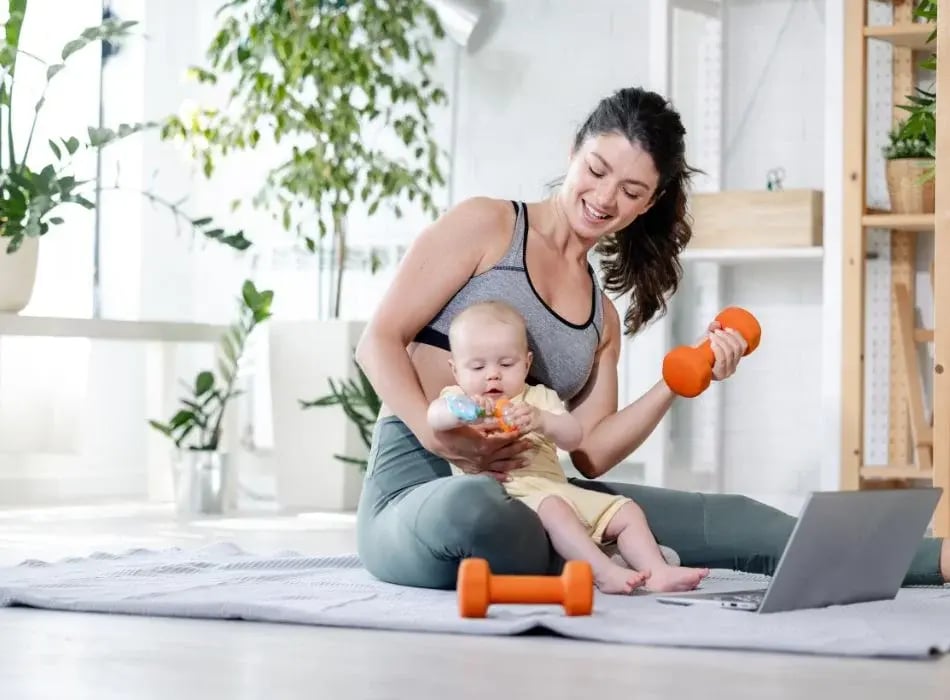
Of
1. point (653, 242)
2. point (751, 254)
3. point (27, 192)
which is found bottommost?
point (653, 242)

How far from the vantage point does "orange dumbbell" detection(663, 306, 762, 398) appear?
2344 millimetres

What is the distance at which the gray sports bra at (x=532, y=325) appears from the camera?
8.19 feet

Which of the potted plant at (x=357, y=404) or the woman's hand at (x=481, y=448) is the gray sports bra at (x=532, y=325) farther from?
the potted plant at (x=357, y=404)

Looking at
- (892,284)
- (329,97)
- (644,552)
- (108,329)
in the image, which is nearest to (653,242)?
(644,552)

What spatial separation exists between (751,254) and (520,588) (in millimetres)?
2316

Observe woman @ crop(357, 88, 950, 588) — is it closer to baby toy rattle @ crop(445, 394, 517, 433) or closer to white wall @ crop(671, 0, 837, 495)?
baby toy rattle @ crop(445, 394, 517, 433)

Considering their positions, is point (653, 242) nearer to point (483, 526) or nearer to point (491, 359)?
point (491, 359)

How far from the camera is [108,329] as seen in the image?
479cm

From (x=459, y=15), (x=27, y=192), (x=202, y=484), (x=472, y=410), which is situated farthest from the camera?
(x=459, y=15)

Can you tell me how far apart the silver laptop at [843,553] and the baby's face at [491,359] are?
376mm

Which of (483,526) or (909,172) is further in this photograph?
(909,172)

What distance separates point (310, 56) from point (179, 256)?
1.22 m

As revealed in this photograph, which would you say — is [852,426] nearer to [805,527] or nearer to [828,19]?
[828,19]

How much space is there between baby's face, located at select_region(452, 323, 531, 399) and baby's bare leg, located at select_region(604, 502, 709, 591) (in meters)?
0.24
